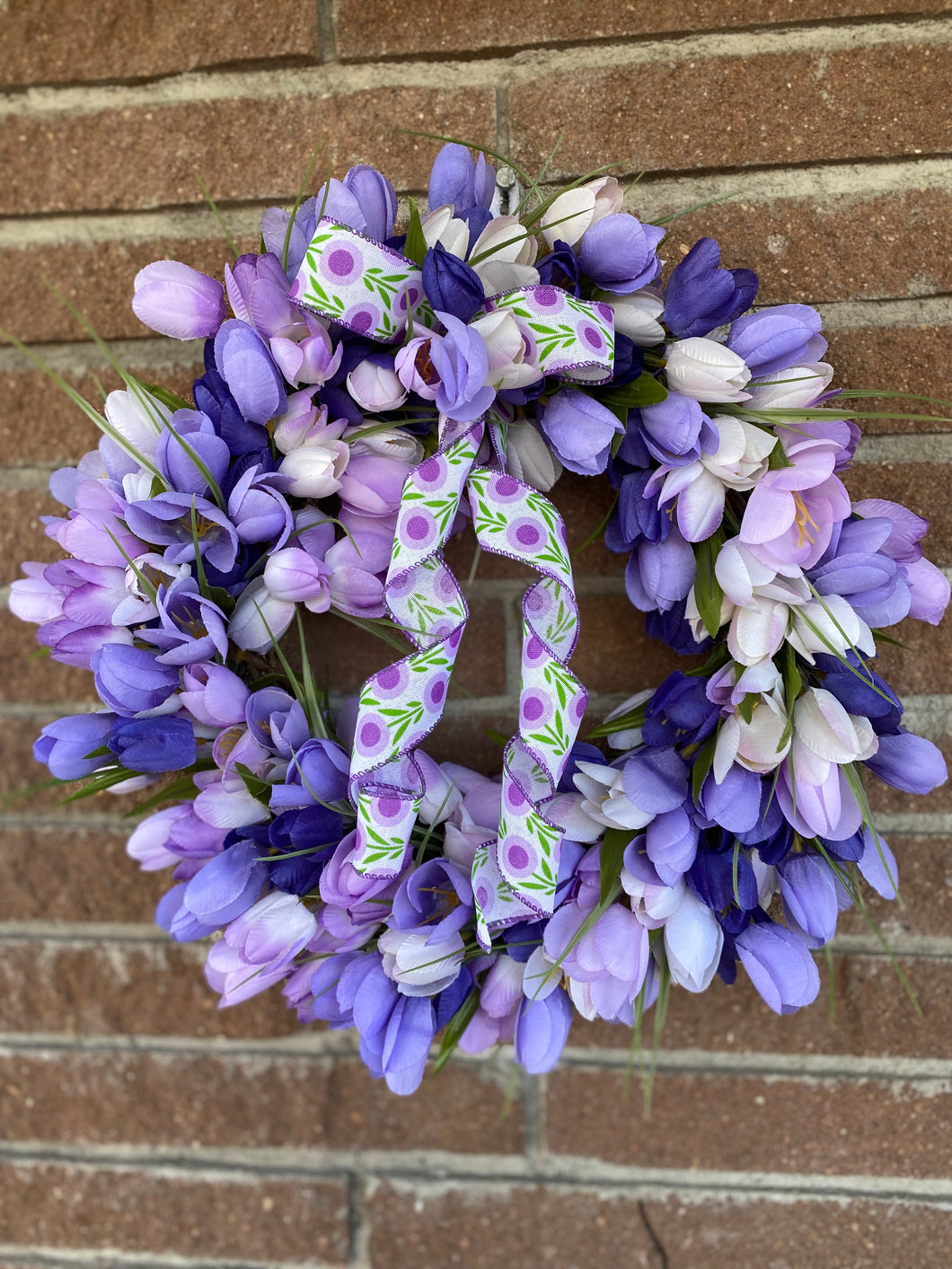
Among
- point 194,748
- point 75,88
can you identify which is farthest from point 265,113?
point 194,748

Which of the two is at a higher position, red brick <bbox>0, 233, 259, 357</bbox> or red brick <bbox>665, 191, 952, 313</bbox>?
red brick <bbox>665, 191, 952, 313</bbox>

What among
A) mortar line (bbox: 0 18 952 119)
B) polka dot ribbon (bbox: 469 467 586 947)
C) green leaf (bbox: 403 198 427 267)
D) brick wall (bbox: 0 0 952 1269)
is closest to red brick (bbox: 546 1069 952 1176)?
brick wall (bbox: 0 0 952 1269)

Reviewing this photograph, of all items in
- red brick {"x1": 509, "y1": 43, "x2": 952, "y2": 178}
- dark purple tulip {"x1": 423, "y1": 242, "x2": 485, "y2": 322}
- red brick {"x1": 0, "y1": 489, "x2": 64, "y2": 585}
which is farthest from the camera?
red brick {"x1": 0, "y1": 489, "x2": 64, "y2": 585}

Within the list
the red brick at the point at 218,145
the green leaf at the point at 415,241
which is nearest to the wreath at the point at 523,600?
the green leaf at the point at 415,241

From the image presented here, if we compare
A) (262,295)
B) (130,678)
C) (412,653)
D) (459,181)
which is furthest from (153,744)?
(459,181)

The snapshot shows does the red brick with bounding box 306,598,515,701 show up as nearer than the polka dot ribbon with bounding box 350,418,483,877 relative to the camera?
No

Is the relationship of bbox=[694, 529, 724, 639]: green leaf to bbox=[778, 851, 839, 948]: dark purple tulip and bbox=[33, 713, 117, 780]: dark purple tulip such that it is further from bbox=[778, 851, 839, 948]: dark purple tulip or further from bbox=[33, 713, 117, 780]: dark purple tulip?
bbox=[33, 713, 117, 780]: dark purple tulip

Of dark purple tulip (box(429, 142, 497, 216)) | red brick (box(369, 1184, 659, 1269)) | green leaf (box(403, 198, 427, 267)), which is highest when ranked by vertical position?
dark purple tulip (box(429, 142, 497, 216))
